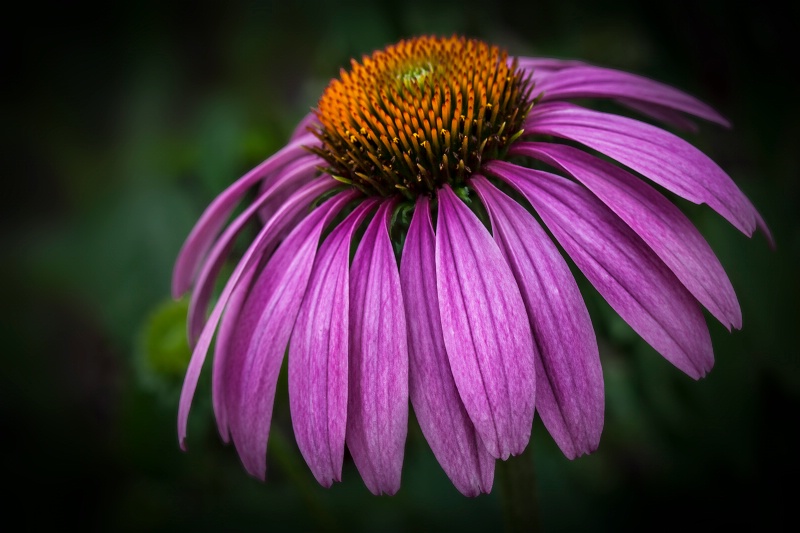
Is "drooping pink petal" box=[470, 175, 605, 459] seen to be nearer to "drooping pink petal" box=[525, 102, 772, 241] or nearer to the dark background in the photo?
"drooping pink petal" box=[525, 102, 772, 241]

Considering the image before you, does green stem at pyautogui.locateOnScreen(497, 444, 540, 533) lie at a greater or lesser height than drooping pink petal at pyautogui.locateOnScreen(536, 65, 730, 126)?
lesser

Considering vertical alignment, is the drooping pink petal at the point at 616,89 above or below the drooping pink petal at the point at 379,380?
above

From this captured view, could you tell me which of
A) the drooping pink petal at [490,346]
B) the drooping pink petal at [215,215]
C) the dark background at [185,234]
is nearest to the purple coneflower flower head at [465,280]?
the drooping pink petal at [490,346]

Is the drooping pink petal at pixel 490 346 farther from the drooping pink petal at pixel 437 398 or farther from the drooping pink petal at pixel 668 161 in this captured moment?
the drooping pink petal at pixel 668 161

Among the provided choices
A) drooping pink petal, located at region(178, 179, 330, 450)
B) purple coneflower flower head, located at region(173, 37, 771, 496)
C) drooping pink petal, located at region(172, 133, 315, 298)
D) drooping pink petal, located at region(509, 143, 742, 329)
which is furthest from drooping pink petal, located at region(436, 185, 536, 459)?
drooping pink petal, located at region(172, 133, 315, 298)

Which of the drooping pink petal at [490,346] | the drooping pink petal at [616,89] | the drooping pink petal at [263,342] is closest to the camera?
the drooping pink petal at [490,346]

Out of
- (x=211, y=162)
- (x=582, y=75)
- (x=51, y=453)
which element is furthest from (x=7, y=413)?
(x=582, y=75)
